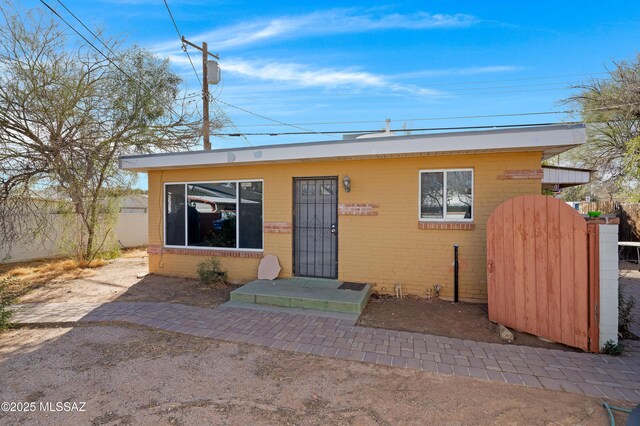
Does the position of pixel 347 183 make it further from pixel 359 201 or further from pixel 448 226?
pixel 448 226

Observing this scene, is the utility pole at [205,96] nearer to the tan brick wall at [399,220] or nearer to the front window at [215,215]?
the front window at [215,215]

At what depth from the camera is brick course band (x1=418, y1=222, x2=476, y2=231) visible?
223 inches

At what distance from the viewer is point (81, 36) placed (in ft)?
27.2

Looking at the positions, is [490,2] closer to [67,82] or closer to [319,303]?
[319,303]

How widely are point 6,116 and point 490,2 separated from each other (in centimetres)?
1294

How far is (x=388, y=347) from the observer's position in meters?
4.00

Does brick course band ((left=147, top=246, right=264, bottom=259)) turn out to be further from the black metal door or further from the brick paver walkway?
the brick paver walkway

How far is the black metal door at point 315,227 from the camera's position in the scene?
21.6 feet

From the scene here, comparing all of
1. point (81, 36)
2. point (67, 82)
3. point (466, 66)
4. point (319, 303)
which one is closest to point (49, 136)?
point (67, 82)

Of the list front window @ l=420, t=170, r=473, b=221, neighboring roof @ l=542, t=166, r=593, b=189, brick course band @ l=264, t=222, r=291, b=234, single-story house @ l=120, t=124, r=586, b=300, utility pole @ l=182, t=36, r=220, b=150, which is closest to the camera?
single-story house @ l=120, t=124, r=586, b=300

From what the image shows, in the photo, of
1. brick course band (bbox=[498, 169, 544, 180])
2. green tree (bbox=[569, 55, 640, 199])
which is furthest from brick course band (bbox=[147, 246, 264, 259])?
green tree (bbox=[569, 55, 640, 199])

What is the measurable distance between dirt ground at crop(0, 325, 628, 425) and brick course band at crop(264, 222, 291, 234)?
3029 millimetres

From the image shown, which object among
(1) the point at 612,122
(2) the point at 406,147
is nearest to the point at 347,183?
(2) the point at 406,147

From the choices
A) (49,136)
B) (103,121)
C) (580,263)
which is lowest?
(580,263)
